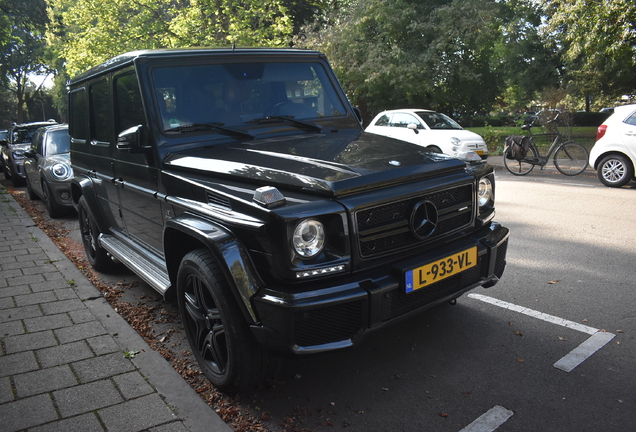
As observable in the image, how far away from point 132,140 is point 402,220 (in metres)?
1.98

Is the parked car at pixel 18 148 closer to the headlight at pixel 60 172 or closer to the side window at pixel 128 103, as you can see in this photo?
the headlight at pixel 60 172

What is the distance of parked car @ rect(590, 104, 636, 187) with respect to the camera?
1001 cm

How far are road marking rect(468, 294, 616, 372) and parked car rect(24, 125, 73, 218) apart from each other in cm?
737

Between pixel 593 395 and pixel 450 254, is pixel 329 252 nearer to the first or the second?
pixel 450 254

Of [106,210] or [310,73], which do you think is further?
[106,210]

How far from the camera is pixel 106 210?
5141mm

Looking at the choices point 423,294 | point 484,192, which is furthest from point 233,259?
point 484,192

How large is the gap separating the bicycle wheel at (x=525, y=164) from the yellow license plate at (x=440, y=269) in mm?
10718

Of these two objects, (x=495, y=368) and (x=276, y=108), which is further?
(x=276, y=108)

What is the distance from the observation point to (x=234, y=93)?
3840mm

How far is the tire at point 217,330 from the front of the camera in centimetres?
274

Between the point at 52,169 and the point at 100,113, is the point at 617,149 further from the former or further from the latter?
the point at 52,169

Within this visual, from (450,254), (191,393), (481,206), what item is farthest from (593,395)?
(191,393)

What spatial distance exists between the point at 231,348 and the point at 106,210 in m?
2.99
